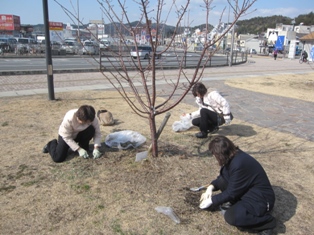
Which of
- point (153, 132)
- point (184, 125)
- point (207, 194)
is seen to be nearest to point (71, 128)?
point (153, 132)

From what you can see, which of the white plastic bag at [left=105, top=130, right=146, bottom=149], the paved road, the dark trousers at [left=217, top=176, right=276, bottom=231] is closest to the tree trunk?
the white plastic bag at [left=105, top=130, right=146, bottom=149]

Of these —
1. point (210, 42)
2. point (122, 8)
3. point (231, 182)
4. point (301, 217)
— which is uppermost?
point (122, 8)

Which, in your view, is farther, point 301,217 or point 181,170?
point 181,170

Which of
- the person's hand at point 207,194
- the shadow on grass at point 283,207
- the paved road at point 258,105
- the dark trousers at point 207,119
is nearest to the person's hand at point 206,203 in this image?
the person's hand at point 207,194

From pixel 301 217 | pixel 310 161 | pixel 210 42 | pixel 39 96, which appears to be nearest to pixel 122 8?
pixel 210 42

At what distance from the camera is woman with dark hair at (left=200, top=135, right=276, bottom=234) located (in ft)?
8.93

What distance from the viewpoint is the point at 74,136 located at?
4152 millimetres

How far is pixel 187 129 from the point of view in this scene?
5586mm

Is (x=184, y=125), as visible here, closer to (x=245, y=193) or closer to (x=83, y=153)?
(x=83, y=153)

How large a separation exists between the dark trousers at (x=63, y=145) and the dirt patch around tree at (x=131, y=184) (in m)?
0.10

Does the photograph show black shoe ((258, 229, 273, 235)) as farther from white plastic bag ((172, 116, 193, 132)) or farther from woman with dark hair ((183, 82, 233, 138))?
white plastic bag ((172, 116, 193, 132))

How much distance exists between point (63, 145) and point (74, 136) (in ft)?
0.63

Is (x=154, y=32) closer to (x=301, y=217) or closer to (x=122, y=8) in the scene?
(x=122, y=8)

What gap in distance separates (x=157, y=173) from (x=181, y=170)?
34cm
